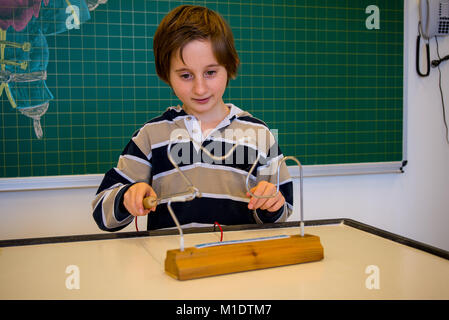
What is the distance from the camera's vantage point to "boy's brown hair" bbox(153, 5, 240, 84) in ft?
3.94

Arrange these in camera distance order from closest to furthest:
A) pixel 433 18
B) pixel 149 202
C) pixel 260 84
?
1. pixel 149 202
2. pixel 260 84
3. pixel 433 18

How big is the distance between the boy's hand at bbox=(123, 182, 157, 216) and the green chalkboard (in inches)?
42.2

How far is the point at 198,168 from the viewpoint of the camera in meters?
1.34

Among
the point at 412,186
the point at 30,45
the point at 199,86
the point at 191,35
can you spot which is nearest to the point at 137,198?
the point at 199,86

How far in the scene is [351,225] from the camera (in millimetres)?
1162

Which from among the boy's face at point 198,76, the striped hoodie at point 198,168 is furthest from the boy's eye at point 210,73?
the striped hoodie at point 198,168

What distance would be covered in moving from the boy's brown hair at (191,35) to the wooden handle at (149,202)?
18.8 inches

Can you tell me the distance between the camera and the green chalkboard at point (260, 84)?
6.35ft

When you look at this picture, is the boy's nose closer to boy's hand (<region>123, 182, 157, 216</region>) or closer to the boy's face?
the boy's face

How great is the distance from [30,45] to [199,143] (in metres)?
1.04

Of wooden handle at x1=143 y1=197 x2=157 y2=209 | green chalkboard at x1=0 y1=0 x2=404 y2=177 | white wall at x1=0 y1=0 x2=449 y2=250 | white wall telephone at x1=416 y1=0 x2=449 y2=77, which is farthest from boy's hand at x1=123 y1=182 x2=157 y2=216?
white wall telephone at x1=416 y1=0 x2=449 y2=77
